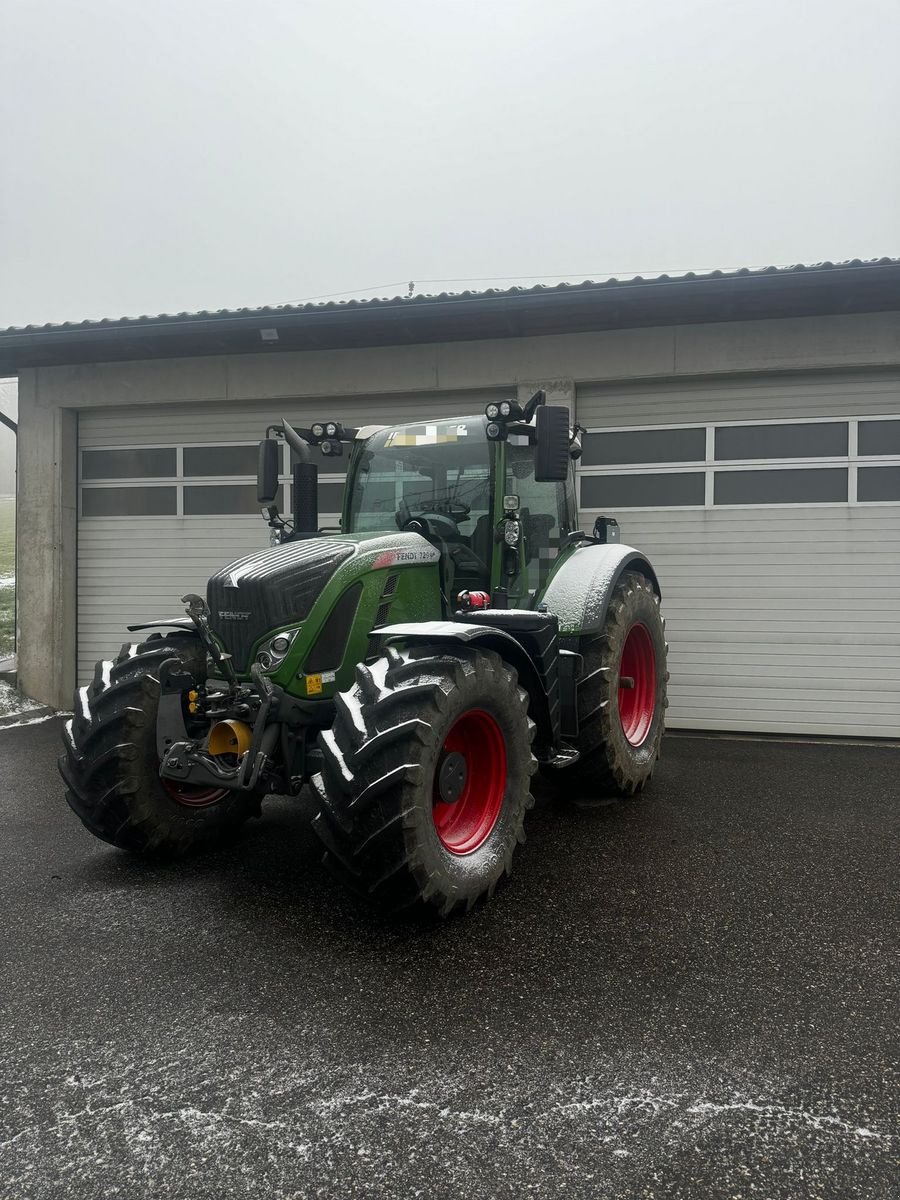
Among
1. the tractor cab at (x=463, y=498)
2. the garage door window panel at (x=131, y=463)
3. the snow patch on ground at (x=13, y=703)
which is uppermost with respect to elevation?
the garage door window panel at (x=131, y=463)

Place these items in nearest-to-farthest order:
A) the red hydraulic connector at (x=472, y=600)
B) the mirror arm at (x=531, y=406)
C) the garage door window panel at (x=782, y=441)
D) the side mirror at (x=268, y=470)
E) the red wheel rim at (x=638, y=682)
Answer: the red hydraulic connector at (x=472, y=600) < the mirror arm at (x=531, y=406) < the side mirror at (x=268, y=470) < the red wheel rim at (x=638, y=682) < the garage door window panel at (x=782, y=441)

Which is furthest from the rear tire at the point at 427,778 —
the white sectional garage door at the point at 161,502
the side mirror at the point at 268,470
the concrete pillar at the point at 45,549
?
the concrete pillar at the point at 45,549

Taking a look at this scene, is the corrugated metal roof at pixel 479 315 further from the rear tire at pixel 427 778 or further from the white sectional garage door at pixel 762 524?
the rear tire at pixel 427 778

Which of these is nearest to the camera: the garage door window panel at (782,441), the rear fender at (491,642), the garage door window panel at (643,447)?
the rear fender at (491,642)

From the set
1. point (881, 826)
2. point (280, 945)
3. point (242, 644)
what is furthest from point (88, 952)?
point (881, 826)

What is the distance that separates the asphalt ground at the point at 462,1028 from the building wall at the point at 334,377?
455cm

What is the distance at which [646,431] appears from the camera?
784cm

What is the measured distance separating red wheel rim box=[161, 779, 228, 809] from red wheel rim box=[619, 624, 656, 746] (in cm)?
273

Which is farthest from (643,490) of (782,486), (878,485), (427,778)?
(427,778)

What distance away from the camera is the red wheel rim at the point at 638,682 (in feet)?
18.8

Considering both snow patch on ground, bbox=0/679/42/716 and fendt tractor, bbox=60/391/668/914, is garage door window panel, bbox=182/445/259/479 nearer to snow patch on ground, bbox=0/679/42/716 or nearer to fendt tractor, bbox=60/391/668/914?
snow patch on ground, bbox=0/679/42/716

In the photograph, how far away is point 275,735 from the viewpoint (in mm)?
3637

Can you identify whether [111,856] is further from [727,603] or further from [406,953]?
[727,603]

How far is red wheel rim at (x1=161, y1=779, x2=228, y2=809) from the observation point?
400 cm
